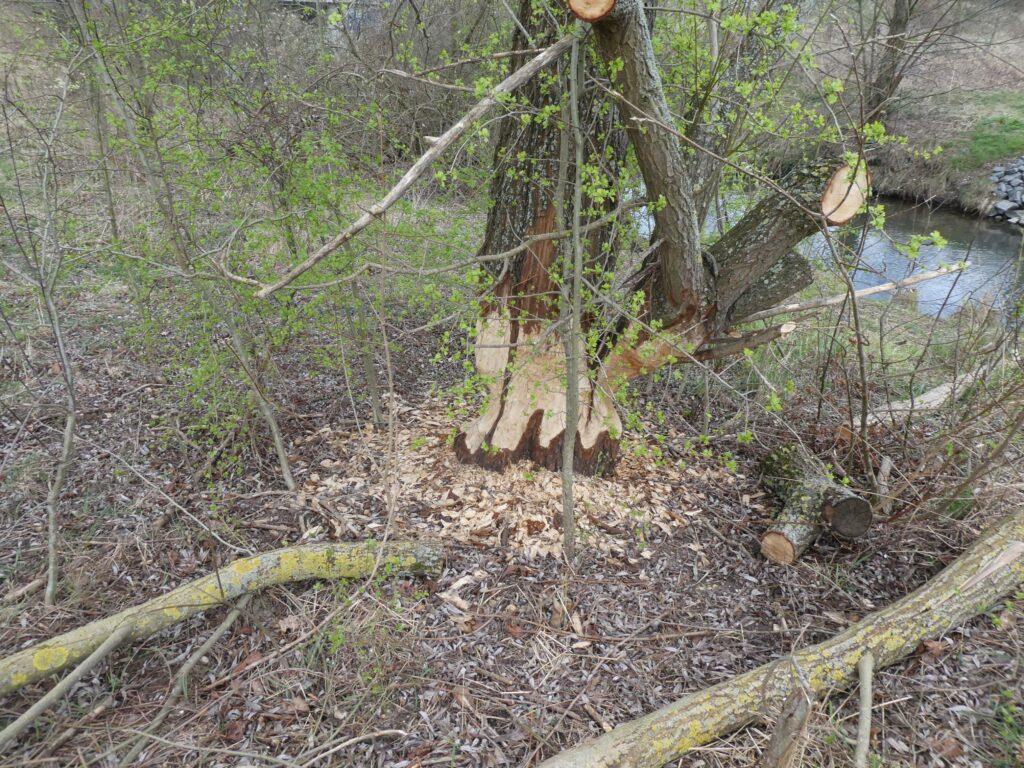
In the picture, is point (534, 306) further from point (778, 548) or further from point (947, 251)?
point (947, 251)

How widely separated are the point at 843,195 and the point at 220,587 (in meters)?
3.39

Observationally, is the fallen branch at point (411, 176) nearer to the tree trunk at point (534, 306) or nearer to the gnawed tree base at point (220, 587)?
the tree trunk at point (534, 306)

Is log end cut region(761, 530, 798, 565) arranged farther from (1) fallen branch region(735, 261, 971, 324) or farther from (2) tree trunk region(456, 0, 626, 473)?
(1) fallen branch region(735, 261, 971, 324)

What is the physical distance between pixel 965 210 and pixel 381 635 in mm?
14250

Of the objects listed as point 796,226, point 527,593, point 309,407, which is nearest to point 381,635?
point 527,593

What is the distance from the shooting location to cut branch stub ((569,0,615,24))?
6.74 feet

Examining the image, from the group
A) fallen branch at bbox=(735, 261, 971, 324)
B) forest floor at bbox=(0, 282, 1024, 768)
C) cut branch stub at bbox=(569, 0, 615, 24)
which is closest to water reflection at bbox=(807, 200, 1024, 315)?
fallen branch at bbox=(735, 261, 971, 324)

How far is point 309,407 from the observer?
437 centimetres

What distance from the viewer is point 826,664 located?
2512mm

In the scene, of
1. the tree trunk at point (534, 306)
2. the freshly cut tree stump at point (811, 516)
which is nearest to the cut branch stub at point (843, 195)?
the tree trunk at point (534, 306)

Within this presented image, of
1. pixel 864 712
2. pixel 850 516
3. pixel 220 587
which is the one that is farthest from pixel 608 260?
pixel 220 587

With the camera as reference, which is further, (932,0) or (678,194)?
(932,0)

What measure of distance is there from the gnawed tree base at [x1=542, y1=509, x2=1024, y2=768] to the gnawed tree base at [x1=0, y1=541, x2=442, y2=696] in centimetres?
125

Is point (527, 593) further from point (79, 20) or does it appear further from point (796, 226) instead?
point (79, 20)
